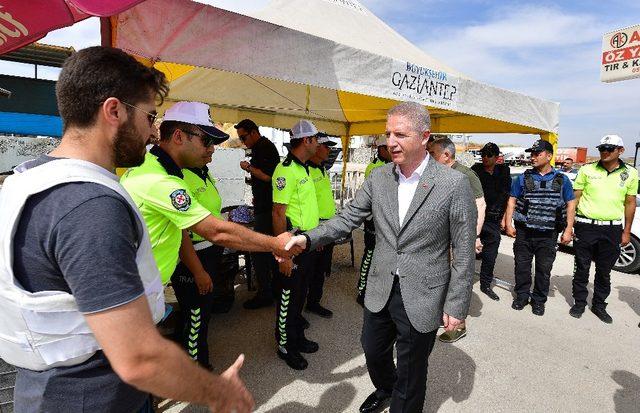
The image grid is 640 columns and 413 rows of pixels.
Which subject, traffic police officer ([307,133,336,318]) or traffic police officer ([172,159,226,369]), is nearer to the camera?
traffic police officer ([172,159,226,369])

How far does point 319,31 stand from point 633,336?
492cm

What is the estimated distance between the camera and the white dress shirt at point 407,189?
88.5 inches

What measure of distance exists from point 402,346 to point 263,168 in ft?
9.69

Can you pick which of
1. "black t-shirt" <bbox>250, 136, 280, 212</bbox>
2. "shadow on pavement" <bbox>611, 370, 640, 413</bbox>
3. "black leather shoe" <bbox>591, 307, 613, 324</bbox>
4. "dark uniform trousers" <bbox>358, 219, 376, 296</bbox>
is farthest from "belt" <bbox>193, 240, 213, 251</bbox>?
"black leather shoe" <bbox>591, 307, 613, 324</bbox>

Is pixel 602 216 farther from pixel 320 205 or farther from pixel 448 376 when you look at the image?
pixel 320 205

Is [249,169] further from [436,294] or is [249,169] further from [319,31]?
[436,294]

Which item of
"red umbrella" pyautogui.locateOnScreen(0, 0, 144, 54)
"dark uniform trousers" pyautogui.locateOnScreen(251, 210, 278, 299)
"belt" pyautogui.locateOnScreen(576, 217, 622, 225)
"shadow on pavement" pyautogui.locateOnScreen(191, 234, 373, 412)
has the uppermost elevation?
"red umbrella" pyautogui.locateOnScreen(0, 0, 144, 54)

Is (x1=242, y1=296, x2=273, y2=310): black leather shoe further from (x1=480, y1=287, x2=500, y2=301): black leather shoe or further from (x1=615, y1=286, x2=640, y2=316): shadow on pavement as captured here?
(x1=615, y1=286, x2=640, y2=316): shadow on pavement

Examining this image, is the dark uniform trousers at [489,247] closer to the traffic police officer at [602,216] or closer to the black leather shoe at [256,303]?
the traffic police officer at [602,216]

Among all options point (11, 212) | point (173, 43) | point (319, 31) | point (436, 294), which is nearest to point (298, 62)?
point (173, 43)

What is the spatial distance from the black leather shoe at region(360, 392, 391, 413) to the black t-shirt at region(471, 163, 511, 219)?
3576 millimetres

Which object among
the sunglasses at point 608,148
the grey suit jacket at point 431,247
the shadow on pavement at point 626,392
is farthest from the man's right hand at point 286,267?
the sunglasses at point 608,148

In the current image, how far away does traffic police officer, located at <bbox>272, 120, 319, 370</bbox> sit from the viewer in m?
3.20

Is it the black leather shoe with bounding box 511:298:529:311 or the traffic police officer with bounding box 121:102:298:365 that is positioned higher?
the traffic police officer with bounding box 121:102:298:365
